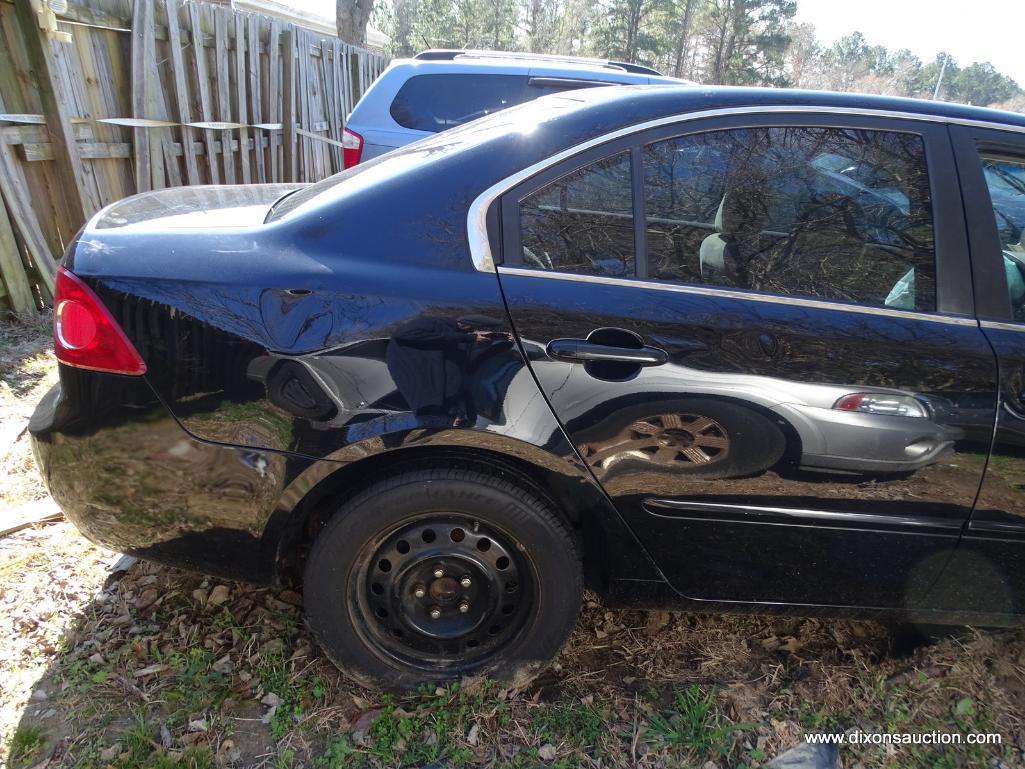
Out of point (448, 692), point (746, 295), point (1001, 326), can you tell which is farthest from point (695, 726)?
point (1001, 326)

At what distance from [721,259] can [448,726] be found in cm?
156

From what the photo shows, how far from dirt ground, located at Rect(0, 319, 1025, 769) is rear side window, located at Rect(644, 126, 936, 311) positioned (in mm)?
1274

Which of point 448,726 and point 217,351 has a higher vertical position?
point 217,351

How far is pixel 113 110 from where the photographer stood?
5.41m

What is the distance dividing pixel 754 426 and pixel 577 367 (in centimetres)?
50

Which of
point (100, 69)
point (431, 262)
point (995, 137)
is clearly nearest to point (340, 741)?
point (431, 262)

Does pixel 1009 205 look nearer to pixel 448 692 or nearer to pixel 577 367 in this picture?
pixel 577 367

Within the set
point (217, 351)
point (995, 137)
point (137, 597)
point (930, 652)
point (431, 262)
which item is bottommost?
point (137, 597)

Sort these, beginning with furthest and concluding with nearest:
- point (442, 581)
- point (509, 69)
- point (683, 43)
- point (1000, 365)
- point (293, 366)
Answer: point (683, 43), point (509, 69), point (442, 581), point (1000, 365), point (293, 366)

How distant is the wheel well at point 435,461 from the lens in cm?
187

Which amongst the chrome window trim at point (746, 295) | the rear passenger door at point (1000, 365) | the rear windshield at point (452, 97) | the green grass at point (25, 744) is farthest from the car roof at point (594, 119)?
the rear windshield at point (452, 97)

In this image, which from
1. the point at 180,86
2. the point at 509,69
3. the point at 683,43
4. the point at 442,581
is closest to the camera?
the point at 442,581

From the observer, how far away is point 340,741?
1978mm

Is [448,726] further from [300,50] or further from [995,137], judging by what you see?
[300,50]
